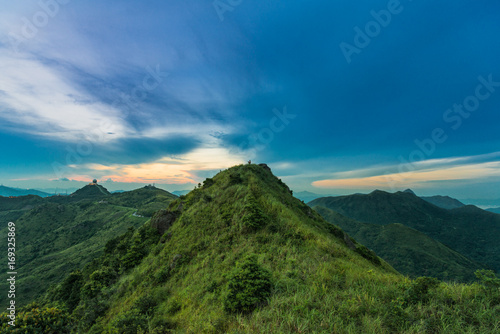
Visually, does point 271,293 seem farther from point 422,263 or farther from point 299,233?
point 422,263

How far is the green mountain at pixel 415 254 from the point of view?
332ft

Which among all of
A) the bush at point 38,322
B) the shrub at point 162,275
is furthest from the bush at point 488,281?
the bush at point 38,322

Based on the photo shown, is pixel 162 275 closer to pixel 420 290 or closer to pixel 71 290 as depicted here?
pixel 420 290

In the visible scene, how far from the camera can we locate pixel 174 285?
47.9 feet

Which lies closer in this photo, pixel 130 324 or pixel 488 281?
pixel 488 281

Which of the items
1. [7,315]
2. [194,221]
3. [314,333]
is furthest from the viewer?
[194,221]

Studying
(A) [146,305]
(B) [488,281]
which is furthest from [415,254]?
(A) [146,305]

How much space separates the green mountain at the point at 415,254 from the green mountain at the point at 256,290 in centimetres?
12198

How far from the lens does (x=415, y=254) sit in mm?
118438

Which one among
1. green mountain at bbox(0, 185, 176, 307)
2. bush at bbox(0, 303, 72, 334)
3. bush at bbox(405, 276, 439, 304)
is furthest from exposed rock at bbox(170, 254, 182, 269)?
green mountain at bbox(0, 185, 176, 307)

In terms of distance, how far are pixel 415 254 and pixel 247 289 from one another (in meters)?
162

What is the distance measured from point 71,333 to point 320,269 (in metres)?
16.5

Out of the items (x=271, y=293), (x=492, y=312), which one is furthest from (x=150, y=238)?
(x=492, y=312)

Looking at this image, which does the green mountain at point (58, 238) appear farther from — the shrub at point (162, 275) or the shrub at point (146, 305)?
the shrub at point (146, 305)
